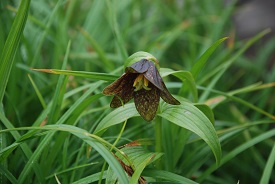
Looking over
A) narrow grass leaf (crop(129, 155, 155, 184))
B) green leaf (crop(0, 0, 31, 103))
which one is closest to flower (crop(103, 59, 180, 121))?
narrow grass leaf (crop(129, 155, 155, 184))

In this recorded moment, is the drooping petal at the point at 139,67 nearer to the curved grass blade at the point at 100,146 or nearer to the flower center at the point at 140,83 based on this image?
the flower center at the point at 140,83

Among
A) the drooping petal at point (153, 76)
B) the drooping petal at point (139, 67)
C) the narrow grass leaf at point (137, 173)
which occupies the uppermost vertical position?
the drooping petal at point (139, 67)

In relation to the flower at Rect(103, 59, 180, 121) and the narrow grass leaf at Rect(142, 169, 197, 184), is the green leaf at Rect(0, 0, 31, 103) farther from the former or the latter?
the narrow grass leaf at Rect(142, 169, 197, 184)

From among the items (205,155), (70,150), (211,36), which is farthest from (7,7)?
(211,36)

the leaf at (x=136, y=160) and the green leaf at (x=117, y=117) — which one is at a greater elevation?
Answer: the green leaf at (x=117, y=117)

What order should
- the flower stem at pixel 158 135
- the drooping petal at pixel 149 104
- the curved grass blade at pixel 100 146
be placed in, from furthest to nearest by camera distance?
the flower stem at pixel 158 135 < the drooping petal at pixel 149 104 < the curved grass blade at pixel 100 146

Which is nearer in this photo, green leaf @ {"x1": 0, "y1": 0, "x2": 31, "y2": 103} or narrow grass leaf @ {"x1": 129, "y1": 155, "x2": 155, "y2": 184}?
narrow grass leaf @ {"x1": 129, "y1": 155, "x2": 155, "y2": 184}

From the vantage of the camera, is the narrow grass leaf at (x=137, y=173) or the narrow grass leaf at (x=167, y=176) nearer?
the narrow grass leaf at (x=137, y=173)

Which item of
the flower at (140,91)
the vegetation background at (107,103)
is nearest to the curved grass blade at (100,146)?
the vegetation background at (107,103)

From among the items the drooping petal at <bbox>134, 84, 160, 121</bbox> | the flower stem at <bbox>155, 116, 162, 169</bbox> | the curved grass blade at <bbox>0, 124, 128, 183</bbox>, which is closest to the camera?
the curved grass blade at <bbox>0, 124, 128, 183</bbox>

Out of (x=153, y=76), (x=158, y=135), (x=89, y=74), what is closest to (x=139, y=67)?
(x=153, y=76)
